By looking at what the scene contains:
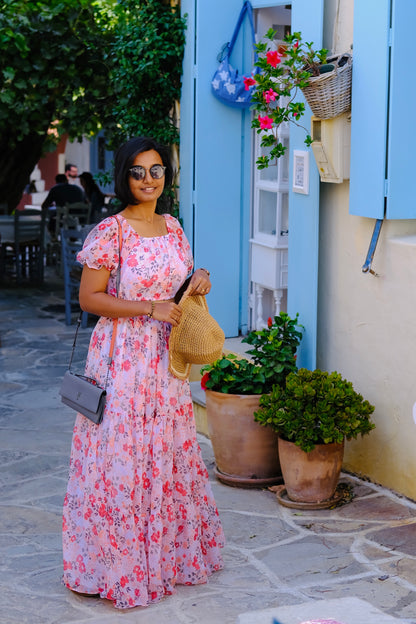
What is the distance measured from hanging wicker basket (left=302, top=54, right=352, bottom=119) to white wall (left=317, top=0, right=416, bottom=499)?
0.33m

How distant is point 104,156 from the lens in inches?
953

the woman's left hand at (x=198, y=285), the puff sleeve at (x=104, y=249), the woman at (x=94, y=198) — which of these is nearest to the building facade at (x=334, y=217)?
the woman's left hand at (x=198, y=285)

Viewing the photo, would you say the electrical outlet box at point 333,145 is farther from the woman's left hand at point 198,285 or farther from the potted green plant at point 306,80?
the woman's left hand at point 198,285

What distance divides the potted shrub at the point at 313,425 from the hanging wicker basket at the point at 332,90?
1427mm

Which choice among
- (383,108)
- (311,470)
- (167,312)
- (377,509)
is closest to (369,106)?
(383,108)

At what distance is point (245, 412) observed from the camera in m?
5.56

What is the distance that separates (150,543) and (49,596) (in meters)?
0.54

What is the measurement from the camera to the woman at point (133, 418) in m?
4.07

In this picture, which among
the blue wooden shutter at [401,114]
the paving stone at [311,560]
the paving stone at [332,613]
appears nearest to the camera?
the paving stone at [332,613]

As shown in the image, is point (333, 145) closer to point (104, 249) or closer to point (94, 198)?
point (104, 249)

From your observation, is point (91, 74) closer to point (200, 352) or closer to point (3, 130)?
point (3, 130)

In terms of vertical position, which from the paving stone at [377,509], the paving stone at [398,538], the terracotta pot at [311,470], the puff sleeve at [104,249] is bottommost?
the paving stone at [398,538]

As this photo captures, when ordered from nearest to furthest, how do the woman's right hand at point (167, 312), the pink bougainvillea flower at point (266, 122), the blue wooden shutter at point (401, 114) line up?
the woman's right hand at point (167, 312) < the blue wooden shutter at point (401, 114) < the pink bougainvillea flower at point (266, 122)

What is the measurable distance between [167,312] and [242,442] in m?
1.76
